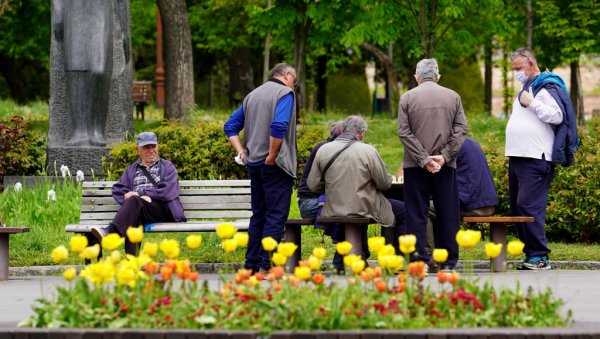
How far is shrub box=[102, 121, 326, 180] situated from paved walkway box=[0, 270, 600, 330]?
476cm

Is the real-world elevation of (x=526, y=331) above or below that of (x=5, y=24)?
below

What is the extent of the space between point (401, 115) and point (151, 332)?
16.3 feet

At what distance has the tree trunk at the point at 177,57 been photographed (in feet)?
88.3

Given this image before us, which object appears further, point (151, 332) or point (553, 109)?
point (553, 109)

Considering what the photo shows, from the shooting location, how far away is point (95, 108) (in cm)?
Answer: 1662

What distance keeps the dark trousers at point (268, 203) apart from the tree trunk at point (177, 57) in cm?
1521

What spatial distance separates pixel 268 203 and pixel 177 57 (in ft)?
52.2

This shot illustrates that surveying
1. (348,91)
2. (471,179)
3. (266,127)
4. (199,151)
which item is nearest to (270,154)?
(266,127)

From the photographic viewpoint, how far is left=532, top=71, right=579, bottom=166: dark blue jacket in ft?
40.2

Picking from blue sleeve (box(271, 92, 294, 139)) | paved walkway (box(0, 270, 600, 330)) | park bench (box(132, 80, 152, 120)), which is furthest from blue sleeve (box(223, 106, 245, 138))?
park bench (box(132, 80, 152, 120))

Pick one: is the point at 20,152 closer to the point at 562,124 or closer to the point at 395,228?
the point at 395,228

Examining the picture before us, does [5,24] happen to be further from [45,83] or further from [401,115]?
[401,115]

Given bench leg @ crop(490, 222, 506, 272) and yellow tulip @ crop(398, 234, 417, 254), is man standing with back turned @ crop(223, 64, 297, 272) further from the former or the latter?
yellow tulip @ crop(398, 234, 417, 254)

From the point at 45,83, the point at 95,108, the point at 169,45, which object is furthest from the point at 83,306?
the point at 45,83
